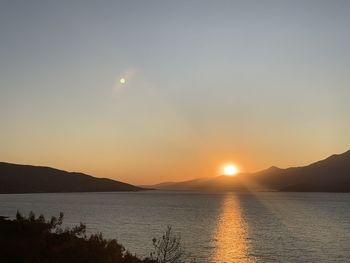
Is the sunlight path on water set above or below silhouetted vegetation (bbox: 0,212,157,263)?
below

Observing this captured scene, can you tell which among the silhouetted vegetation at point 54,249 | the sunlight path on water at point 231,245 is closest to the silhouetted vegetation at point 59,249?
the silhouetted vegetation at point 54,249

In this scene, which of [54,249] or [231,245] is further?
[231,245]

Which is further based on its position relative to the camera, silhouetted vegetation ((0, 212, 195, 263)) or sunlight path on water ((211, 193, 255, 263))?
sunlight path on water ((211, 193, 255, 263))

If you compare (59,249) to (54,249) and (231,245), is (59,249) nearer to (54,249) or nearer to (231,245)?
(54,249)

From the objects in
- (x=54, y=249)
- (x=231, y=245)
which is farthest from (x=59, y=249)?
(x=231, y=245)

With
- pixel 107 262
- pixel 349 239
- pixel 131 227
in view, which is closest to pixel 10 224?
pixel 107 262

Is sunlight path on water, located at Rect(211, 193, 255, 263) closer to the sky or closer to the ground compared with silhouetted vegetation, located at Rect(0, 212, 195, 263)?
closer to the ground

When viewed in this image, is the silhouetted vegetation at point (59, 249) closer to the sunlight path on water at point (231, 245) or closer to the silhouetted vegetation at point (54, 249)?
the silhouetted vegetation at point (54, 249)

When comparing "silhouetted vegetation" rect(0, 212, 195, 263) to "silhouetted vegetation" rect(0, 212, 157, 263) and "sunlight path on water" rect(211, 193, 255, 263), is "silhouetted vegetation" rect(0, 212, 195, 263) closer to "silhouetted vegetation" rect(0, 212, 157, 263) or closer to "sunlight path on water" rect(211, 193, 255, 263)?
"silhouetted vegetation" rect(0, 212, 157, 263)

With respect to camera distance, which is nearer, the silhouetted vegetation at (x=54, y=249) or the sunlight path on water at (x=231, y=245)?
the silhouetted vegetation at (x=54, y=249)

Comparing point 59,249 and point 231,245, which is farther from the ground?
point 59,249

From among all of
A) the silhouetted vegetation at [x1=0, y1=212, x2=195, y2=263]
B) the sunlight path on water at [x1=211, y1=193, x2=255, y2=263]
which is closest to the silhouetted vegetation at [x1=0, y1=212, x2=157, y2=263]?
the silhouetted vegetation at [x1=0, y1=212, x2=195, y2=263]

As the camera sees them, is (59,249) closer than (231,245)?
Yes

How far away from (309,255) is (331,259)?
2.92 m
